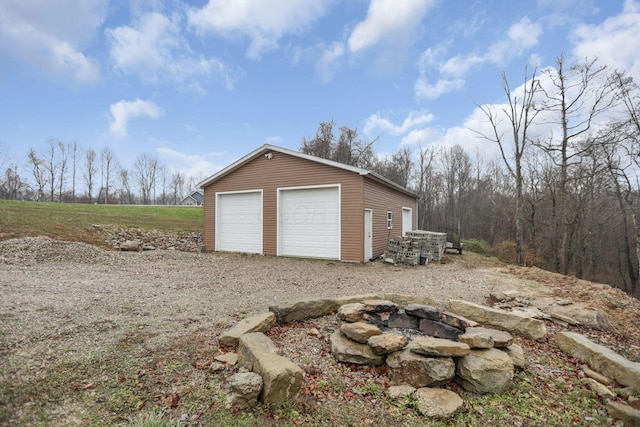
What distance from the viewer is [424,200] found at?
83.3 ft

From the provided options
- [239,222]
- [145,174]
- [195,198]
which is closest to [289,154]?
[239,222]

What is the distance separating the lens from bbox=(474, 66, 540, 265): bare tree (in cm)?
1242

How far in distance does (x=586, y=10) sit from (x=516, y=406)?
39.0ft

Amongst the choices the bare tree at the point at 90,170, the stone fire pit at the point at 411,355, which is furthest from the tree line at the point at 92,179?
the stone fire pit at the point at 411,355

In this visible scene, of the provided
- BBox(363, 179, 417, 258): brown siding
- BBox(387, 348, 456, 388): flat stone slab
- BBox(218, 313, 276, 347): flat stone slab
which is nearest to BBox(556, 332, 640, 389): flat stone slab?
BBox(387, 348, 456, 388): flat stone slab

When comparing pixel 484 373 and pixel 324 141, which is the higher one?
pixel 324 141

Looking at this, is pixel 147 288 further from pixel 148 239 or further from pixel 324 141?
pixel 324 141

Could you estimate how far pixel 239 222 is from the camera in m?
12.2

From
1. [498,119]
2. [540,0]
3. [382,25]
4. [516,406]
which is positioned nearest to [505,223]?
[498,119]

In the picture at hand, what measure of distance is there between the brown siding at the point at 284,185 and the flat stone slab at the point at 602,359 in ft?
21.8

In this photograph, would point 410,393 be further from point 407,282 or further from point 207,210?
point 207,210

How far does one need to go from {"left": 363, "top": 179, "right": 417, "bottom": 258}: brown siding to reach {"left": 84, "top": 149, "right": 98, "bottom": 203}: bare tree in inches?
1820

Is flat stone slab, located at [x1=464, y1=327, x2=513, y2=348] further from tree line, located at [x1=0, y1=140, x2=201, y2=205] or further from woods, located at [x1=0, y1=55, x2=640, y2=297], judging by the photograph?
tree line, located at [x1=0, y1=140, x2=201, y2=205]

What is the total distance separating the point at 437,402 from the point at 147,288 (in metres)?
5.78
